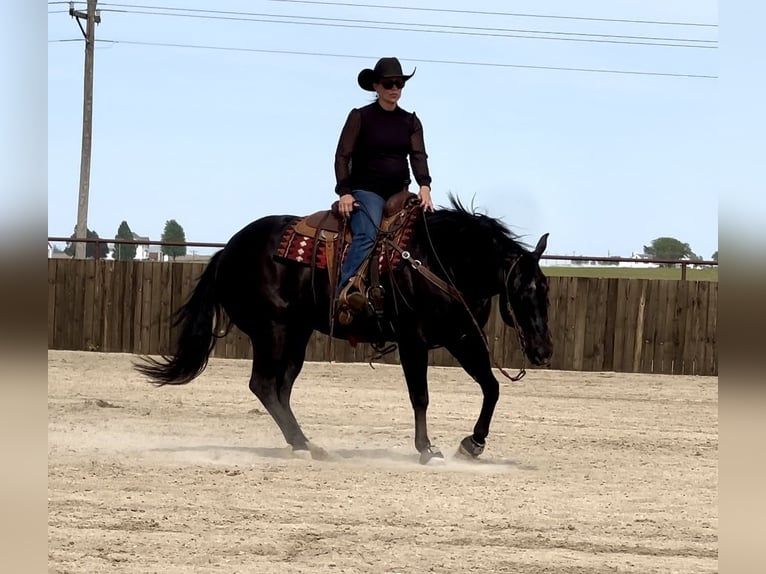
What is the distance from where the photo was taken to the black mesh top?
6684mm

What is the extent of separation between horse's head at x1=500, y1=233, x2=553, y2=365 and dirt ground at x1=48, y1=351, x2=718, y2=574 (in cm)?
86

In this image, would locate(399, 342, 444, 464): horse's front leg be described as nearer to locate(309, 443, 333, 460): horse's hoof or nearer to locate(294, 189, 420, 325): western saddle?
locate(294, 189, 420, 325): western saddle

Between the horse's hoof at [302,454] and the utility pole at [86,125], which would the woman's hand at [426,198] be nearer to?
the horse's hoof at [302,454]

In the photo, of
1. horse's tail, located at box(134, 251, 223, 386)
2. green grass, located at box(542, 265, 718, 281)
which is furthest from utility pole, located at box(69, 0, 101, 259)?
horse's tail, located at box(134, 251, 223, 386)

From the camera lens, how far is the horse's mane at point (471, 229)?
6590 mm

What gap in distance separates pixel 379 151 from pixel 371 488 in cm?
231

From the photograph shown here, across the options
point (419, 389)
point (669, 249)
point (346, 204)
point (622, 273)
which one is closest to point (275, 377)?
point (419, 389)

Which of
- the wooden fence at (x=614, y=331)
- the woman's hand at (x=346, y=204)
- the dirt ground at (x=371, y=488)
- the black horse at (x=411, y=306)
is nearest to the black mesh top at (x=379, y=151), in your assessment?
the woman's hand at (x=346, y=204)

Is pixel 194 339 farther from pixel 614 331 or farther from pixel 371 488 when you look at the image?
pixel 614 331

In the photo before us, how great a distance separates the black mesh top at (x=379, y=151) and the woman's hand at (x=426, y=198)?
0.10 metres

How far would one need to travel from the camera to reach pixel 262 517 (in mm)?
4855

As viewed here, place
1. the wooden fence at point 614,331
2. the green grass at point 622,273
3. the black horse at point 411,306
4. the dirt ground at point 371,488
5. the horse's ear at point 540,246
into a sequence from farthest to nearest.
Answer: the green grass at point 622,273 < the wooden fence at point 614,331 < the black horse at point 411,306 < the horse's ear at point 540,246 < the dirt ground at point 371,488

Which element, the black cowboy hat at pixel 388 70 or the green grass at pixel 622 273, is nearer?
the black cowboy hat at pixel 388 70
